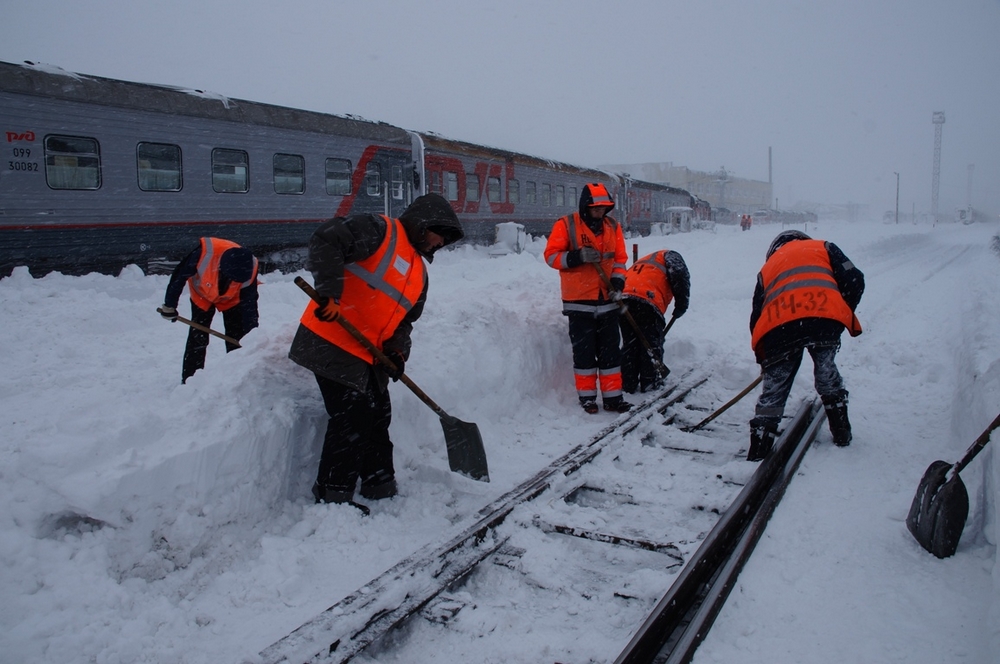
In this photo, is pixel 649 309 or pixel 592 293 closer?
pixel 592 293

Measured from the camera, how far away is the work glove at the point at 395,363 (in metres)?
3.90

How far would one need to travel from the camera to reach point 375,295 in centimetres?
369

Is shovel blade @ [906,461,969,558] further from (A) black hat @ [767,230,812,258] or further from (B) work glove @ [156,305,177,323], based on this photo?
(B) work glove @ [156,305,177,323]

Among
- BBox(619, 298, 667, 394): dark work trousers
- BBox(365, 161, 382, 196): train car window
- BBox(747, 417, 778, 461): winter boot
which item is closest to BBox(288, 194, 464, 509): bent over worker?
BBox(747, 417, 778, 461): winter boot

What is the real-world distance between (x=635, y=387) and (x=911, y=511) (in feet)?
11.1

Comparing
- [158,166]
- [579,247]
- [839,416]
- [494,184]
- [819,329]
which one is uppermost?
[494,184]

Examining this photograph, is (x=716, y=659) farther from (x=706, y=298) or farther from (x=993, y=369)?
(x=706, y=298)

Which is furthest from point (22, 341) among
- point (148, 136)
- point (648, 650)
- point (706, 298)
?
point (706, 298)

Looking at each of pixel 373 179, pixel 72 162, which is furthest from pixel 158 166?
pixel 373 179

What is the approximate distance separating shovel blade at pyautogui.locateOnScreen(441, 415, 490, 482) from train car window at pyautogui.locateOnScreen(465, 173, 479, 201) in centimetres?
1368

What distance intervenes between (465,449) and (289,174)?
9888 mm

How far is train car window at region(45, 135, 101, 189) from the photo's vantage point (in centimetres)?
935

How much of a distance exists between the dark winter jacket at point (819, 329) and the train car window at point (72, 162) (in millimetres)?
9612

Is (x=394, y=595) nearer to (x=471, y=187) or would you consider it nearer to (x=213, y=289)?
(x=213, y=289)
